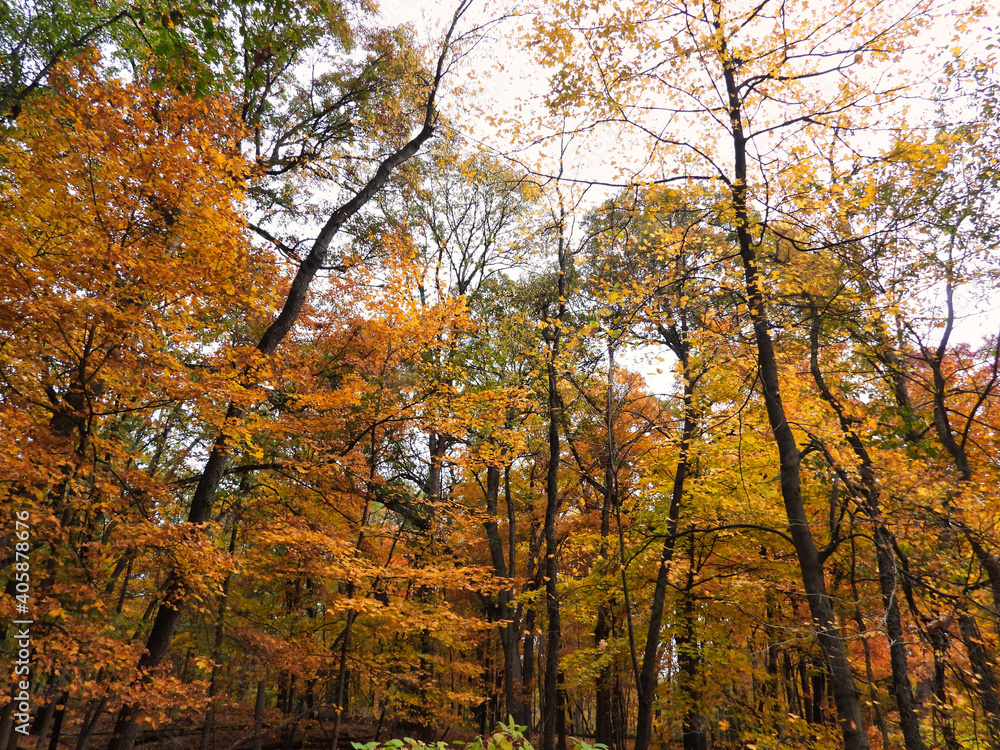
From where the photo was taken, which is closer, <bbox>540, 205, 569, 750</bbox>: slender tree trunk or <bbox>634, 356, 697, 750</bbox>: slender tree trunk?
<bbox>540, 205, 569, 750</bbox>: slender tree trunk

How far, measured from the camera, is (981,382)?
31.0ft

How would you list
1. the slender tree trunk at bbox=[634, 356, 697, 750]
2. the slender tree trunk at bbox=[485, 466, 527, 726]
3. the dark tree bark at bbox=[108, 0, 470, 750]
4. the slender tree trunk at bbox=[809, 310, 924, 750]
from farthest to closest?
the slender tree trunk at bbox=[485, 466, 527, 726], the slender tree trunk at bbox=[634, 356, 697, 750], the dark tree bark at bbox=[108, 0, 470, 750], the slender tree trunk at bbox=[809, 310, 924, 750]

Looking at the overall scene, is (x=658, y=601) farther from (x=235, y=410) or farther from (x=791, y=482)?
(x=235, y=410)

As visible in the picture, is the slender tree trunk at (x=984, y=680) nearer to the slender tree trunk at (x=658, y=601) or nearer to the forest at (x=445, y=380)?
the forest at (x=445, y=380)

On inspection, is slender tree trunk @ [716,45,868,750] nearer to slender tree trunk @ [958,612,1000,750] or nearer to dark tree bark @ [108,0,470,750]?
slender tree trunk @ [958,612,1000,750]

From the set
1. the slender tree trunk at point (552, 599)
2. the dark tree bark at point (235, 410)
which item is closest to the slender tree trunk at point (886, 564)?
the slender tree trunk at point (552, 599)

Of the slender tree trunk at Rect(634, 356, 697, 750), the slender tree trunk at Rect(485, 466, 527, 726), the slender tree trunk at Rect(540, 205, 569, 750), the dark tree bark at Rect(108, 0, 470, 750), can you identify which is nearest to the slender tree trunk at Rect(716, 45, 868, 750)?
the slender tree trunk at Rect(540, 205, 569, 750)

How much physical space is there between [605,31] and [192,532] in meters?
7.32

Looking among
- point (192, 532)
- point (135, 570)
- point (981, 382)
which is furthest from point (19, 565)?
point (981, 382)

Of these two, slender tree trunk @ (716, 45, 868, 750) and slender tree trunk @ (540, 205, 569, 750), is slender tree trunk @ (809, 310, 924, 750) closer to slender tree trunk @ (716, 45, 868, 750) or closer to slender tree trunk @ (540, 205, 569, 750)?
slender tree trunk @ (716, 45, 868, 750)

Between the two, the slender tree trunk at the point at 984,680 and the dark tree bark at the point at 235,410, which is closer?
the slender tree trunk at the point at 984,680

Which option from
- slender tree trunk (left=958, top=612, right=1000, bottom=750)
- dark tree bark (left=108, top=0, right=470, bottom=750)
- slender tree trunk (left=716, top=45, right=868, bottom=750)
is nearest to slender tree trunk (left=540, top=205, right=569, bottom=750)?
slender tree trunk (left=716, top=45, right=868, bottom=750)

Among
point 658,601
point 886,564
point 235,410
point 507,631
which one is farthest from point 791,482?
point 507,631

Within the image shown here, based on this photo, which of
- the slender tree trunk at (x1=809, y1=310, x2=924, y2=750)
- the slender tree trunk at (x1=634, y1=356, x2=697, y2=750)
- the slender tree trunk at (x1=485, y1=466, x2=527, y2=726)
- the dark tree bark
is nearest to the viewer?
the slender tree trunk at (x1=809, y1=310, x2=924, y2=750)
